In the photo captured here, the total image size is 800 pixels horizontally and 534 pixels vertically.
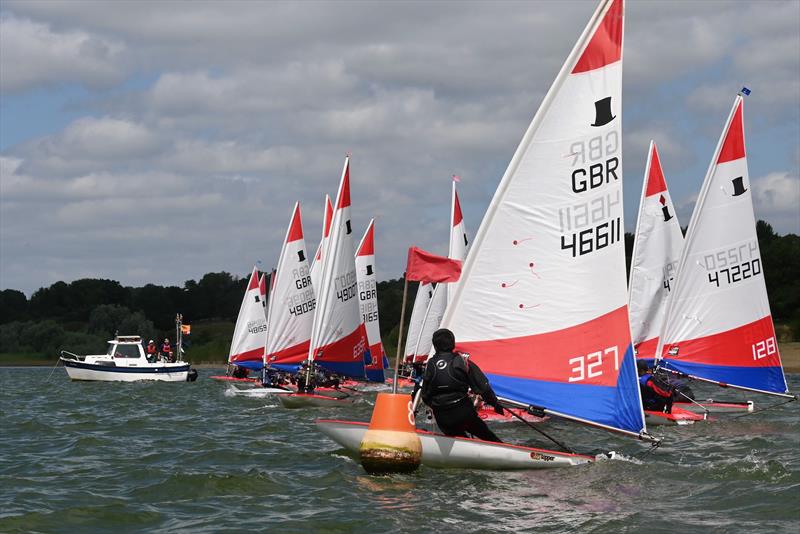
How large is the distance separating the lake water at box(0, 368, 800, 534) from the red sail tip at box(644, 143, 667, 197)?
13.1m

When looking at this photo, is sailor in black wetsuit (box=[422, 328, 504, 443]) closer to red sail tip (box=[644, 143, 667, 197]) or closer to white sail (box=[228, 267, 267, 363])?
red sail tip (box=[644, 143, 667, 197])

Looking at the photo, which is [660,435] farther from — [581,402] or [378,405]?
[378,405]

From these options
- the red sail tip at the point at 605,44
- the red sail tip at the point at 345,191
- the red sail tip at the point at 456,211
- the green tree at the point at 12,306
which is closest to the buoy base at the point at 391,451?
the red sail tip at the point at 605,44

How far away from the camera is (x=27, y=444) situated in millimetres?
18656

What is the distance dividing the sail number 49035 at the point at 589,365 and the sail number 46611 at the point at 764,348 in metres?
11.6

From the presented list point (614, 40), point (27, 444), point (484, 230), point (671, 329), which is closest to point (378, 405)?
point (484, 230)

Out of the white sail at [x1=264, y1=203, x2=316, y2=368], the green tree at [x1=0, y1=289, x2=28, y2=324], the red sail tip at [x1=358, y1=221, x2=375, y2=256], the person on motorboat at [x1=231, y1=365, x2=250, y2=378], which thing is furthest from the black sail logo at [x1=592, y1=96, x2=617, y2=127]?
the green tree at [x1=0, y1=289, x2=28, y2=324]

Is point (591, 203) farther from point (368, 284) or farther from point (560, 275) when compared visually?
point (368, 284)

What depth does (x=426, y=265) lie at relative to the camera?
14617 mm

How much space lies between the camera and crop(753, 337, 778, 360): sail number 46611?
24.7 m

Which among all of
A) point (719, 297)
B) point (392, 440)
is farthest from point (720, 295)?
point (392, 440)

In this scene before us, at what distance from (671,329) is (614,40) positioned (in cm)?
1186

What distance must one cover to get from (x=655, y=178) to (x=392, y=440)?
69.3 ft

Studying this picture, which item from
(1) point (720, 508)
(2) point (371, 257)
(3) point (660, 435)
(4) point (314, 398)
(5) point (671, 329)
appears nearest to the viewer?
(1) point (720, 508)
